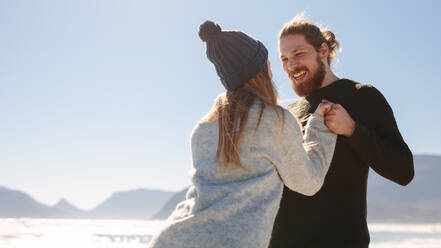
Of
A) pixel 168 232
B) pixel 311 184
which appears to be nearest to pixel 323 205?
pixel 311 184

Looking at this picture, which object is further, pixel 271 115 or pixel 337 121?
pixel 337 121

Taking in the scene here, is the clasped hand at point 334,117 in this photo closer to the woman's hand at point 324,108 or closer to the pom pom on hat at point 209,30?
the woman's hand at point 324,108

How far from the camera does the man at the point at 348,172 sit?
7.58ft

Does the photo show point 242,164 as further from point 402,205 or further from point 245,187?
point 402,205

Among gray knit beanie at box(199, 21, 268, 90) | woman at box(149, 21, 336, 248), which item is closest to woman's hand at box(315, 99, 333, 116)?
woman at box(149, 21, 336, 248)

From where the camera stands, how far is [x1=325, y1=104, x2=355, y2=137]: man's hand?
2.16m

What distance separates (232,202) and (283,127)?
1.17 feet

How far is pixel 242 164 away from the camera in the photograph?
1716mm

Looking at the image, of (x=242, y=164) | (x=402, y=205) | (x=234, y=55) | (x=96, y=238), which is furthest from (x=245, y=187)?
(x=402, y=205)

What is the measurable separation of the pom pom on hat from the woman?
0.09m

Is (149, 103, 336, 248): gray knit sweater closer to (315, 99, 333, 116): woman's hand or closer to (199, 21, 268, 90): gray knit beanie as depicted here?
(199, 21, 268, 90): gray knit beanie

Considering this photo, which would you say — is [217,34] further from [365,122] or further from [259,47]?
[365,122]

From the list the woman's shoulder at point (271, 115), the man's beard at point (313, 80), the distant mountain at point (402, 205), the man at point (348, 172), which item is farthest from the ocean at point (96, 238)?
the distant mountain at point (402, 205)

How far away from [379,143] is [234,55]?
3.21 feet
